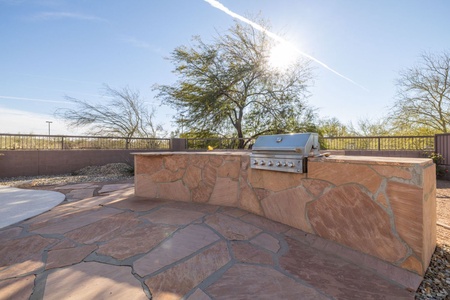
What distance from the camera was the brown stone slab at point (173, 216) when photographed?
7.50 feet

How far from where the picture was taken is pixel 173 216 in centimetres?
246

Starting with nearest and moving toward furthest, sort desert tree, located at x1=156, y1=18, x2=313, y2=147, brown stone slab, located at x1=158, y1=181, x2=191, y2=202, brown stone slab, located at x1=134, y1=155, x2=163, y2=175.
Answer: brown stone slab, located at x1=158, y1=181, x2=191, y2=202
brown stone slab, located at x1=134, y1=155, x2=163, y2=175
desert tree, located at x1=156, y1=18, x2=313, y2=147

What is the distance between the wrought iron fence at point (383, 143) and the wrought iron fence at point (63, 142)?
8.06 m

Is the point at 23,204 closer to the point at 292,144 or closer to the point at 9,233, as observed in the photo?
the point at 9,233

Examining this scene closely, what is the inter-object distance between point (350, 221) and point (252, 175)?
1124 millimetres

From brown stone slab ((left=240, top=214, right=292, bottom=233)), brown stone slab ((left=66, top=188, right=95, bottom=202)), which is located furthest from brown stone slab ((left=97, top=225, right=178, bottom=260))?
brown stone slab ((left=66, top=188, right=95, bottom=202))

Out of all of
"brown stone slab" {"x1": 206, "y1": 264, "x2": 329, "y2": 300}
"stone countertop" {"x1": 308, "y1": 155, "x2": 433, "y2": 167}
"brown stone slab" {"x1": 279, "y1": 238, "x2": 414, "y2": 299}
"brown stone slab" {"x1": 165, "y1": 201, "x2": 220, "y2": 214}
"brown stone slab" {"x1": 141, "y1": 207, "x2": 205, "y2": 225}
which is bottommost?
"brown stone slab" {"x1": 279, "y1": 238, "x2": 414, "y2": 299}

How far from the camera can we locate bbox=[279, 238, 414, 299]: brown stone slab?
122 centimetres

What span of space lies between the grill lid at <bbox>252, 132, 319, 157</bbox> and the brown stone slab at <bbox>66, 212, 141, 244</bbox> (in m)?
1.72

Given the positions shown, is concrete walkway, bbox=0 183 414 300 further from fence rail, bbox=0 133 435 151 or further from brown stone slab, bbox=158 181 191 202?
fence rail, bbox=0 133 435 151

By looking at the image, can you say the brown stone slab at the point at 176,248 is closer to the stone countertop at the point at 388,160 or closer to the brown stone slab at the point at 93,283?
the brown stone slab at the point at 93,283

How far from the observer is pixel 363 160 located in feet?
5.22

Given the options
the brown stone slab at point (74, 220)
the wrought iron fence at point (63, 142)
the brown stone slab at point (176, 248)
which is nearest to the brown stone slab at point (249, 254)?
the brown stone slab at point (176, 248)

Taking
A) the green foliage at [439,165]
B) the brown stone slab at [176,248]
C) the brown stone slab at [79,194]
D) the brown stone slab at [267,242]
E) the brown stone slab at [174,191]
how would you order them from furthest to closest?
the green foliage at [439,165]
the brown stone slab at [79,194]
the brown stone slab at [174,191]
the brown stone slab at [267,242]
the brown stone slab at [176,248]
